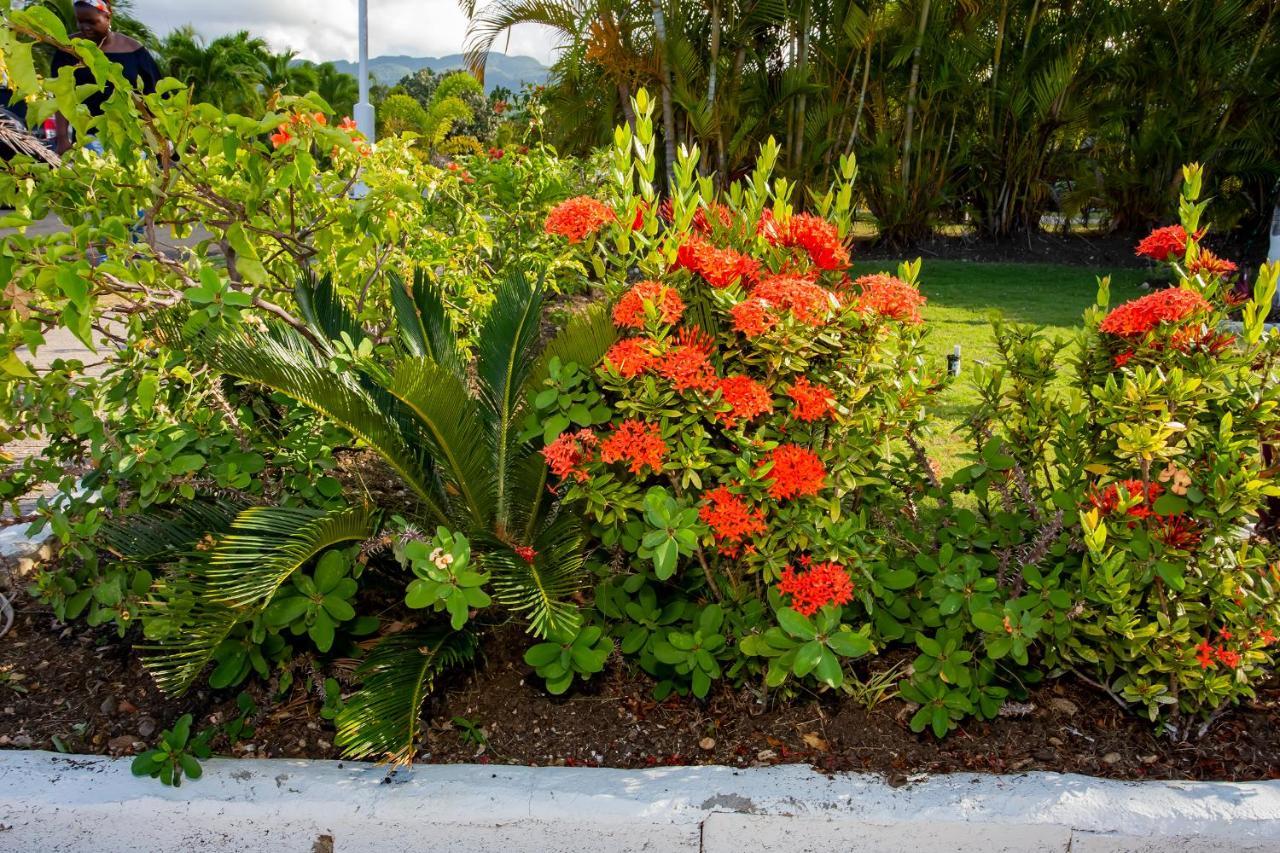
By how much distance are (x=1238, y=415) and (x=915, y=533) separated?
0.81 metres

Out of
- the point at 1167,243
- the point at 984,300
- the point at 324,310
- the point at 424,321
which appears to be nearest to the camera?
the point at 1167,243

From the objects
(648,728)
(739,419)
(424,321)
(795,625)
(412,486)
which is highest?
(424,321)

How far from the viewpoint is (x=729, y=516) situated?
83.3 inches

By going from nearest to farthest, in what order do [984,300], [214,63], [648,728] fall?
[648,728]
[984,300]
[214,63]

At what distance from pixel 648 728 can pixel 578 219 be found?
1286 millimetres

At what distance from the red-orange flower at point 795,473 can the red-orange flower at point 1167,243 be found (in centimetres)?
120

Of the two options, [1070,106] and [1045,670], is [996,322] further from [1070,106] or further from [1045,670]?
[1070,106]

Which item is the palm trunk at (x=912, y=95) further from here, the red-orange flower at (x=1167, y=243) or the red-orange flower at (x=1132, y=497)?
the red-orange flower at (x=1132, y=497)

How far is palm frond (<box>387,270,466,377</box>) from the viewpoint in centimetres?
279

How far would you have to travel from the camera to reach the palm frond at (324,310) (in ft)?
8.96

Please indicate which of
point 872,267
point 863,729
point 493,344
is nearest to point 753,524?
point 863,729

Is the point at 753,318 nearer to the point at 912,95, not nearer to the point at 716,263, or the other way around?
the point at 716,263

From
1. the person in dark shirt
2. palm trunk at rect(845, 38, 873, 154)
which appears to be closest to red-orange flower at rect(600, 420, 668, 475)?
the person in dark shirt

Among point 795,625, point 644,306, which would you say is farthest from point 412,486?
point 795,625
